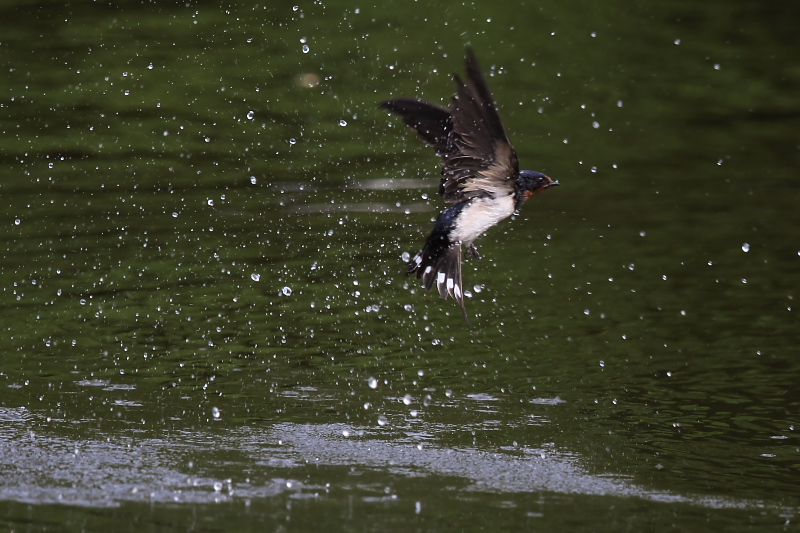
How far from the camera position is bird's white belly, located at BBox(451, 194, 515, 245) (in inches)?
227

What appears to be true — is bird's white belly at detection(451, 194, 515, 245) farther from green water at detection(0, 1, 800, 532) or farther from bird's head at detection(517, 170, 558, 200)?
green water at detection(0, 1, 800, 532)

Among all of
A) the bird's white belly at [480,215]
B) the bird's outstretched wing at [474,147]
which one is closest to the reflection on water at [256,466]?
the bird's white belly at [480,215]

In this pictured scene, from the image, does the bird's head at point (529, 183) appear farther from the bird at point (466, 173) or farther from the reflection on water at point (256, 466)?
the reflection on water at point (256, 466)

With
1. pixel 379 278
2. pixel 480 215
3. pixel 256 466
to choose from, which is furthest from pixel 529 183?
pixel 379 278

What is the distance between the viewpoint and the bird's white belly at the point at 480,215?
5.76 metres

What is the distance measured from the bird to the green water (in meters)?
0.69

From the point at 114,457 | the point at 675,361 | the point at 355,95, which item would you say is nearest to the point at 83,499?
the point at 114,457

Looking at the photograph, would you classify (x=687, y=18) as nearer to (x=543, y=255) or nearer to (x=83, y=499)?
(x=543, y=255)

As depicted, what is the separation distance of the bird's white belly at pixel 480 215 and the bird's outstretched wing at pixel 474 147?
0.04m

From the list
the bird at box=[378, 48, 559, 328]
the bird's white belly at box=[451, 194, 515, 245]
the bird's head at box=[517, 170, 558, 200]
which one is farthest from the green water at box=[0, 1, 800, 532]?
the bird's head at box=[517, 170, 558, 200]

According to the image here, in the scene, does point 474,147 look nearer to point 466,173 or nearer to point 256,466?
point 466,173

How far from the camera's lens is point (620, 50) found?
14406 mm

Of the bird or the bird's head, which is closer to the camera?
the bird

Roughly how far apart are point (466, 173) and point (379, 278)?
8.40 feet
